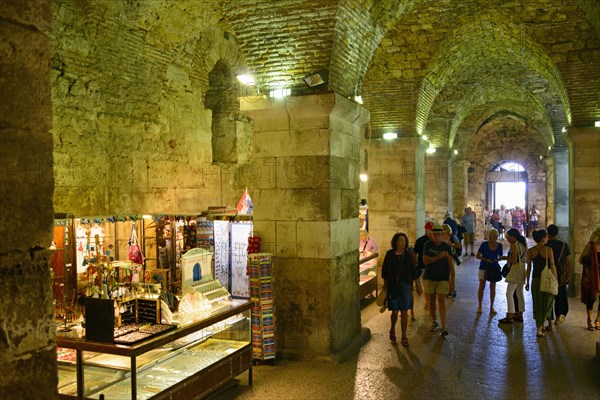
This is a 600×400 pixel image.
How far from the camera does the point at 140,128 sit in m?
9.62

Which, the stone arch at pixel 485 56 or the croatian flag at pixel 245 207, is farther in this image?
the stone arch at pixel 485 56

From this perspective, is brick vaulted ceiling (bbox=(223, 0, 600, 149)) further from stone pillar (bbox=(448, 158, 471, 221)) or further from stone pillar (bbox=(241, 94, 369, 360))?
stone pillar (bbox=(448, 158, 471, 221))

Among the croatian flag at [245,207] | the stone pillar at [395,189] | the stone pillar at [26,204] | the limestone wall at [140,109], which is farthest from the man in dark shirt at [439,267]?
the stone pillar at [26,204]

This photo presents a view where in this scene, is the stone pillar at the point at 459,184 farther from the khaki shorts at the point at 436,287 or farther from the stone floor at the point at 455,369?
the khaki shorts at the point at 436,287

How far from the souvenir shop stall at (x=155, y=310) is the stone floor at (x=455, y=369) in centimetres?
45

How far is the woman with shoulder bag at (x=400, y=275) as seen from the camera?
666 cm

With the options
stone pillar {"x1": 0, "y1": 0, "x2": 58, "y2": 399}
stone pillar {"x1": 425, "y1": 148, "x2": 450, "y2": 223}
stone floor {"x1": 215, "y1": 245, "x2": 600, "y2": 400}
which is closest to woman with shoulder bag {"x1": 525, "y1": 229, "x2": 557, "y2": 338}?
stone floor {"x1": 215, "y1": 245, "x2": 600, "y2": 400}

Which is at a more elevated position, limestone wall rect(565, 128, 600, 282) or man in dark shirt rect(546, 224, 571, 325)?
limestone wall rect(565, 128, 600, 282)

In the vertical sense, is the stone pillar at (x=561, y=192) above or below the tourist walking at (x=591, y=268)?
above

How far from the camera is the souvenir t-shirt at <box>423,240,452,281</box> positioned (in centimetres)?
703

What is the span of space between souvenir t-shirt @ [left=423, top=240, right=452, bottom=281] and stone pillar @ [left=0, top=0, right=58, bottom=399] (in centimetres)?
556

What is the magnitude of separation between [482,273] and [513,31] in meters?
4.70

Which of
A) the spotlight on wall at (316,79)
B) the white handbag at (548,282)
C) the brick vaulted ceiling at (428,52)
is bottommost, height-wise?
the white handbag at (548,282)

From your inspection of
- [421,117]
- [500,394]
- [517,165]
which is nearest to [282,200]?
[500,394]
